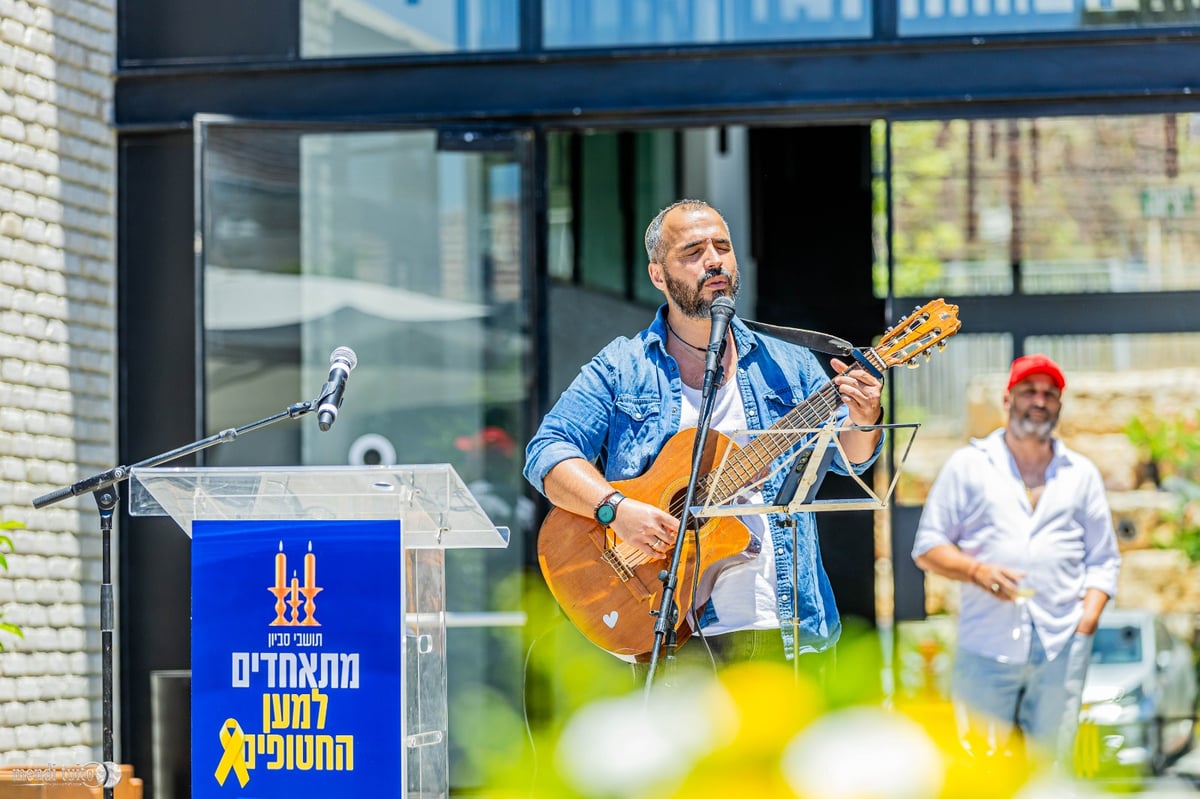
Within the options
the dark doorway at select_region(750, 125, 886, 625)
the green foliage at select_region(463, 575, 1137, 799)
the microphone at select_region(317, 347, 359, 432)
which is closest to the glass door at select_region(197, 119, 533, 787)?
the microphone at select_region(317, 347, 359, 432)

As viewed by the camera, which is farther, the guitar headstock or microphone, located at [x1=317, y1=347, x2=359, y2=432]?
the guitar headstock

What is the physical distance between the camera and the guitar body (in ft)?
12.1

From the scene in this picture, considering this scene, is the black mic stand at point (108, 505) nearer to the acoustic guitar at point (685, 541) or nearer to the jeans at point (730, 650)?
the acoustic guitar at point (685, 541)

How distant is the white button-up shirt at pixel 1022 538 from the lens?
5574 mm

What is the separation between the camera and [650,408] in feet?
12.7

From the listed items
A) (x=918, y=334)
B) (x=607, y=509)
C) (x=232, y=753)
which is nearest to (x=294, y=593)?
(x=232, y=753)

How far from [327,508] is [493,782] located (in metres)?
2.35

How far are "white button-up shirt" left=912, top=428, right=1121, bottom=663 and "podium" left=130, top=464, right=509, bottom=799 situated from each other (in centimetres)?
299

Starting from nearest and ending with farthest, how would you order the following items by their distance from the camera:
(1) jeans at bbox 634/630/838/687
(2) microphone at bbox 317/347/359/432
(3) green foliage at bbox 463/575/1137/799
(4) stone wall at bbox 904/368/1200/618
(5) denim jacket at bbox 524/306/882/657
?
(3) green foliage at bbox 463/575/1137/799 < (2) microphone at bbox 317/347/359/432 < (1) jeans at bbox 634/630/838/687 < (5) denim jacket at bbox 524/306/882/657 < (4) stone wall at bbox 904/368/1200/618

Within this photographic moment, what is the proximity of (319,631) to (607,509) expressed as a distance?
0.86 metres

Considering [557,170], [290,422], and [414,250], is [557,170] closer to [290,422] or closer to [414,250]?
[414,250]

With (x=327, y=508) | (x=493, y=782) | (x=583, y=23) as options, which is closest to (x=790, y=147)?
(x=583, y=23)

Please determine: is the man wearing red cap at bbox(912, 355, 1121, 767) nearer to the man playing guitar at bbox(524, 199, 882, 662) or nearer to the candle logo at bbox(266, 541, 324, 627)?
the man playing guitar at bbox(524, 199, 882, 662)

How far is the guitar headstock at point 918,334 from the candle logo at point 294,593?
1.39 metres
